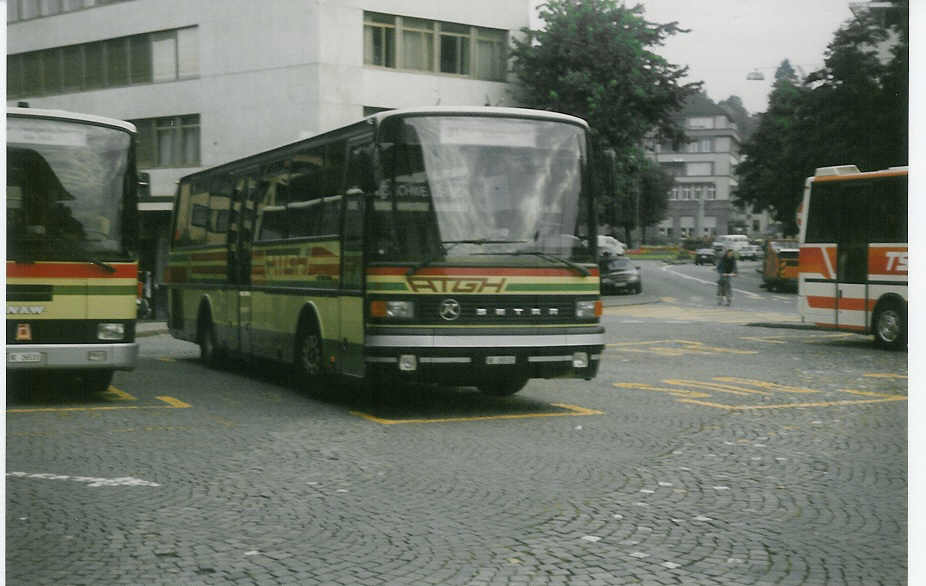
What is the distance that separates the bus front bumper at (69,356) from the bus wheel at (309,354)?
6.54ft

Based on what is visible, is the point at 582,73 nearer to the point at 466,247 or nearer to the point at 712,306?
the point at 712,306

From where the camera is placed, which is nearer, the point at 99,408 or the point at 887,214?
the point at 99,408

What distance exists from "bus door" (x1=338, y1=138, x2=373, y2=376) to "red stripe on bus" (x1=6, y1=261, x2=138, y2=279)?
230 centimetres

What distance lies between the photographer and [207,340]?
17.6m

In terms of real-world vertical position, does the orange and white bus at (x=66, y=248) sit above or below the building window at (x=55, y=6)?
below

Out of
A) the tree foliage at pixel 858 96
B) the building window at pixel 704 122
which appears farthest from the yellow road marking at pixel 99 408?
the building window at pixel 704 122

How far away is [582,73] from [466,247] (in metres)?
26.6

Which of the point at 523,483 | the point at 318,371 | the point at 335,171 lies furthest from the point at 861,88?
the point at 318,371

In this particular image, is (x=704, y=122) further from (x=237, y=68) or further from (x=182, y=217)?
(x=237, y=68)

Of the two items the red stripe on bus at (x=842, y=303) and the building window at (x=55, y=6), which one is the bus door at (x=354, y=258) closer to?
the building window at (x=55, y=6)

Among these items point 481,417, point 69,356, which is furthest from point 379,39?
point 481,417

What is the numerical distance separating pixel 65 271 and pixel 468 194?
420cm

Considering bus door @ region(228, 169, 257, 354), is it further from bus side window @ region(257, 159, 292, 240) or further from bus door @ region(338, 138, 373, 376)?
bus door @ region(338, 138, 373, 376)

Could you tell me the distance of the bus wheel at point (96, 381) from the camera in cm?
1340
